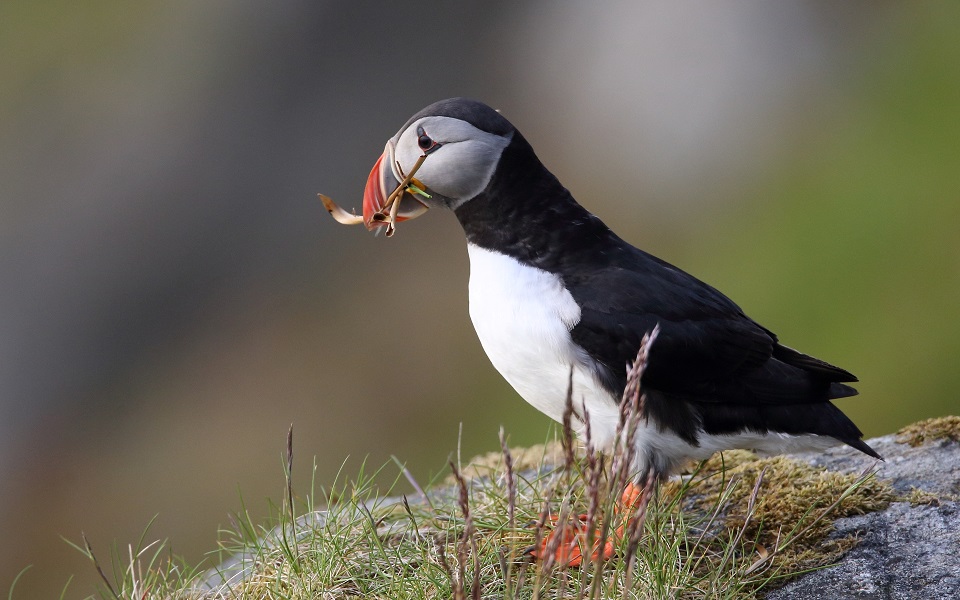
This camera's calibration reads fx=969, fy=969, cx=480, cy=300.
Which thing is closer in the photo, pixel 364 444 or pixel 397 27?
pixel 364 444

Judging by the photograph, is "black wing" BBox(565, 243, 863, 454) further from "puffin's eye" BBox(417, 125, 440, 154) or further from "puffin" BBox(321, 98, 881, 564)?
"puffin's eye" BBox(417, 125, 440, 154)

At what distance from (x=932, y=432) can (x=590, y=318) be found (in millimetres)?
1848

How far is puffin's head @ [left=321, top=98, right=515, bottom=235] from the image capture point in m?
3.34

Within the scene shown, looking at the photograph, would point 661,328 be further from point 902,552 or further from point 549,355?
point 902,552

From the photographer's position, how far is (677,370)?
3.22 meters

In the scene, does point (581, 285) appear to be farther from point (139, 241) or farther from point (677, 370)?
point (139, 241)

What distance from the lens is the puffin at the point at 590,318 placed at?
3.20 m

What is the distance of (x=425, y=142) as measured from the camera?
3.37 metres

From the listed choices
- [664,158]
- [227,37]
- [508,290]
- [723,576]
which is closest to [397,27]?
[227,37]

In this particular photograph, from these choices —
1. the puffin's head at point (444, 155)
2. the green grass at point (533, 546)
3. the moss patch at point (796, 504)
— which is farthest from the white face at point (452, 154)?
the moss patch at point (796, 504)

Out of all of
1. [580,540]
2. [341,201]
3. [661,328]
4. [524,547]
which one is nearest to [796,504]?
[661,328]

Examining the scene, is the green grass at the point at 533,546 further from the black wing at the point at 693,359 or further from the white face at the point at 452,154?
the white face at the point at 452,154

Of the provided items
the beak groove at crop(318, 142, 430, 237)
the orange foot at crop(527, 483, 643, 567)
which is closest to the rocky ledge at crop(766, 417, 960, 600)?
the orange foot at crop(527, 483, 643, 567)

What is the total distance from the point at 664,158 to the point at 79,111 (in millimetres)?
6204
